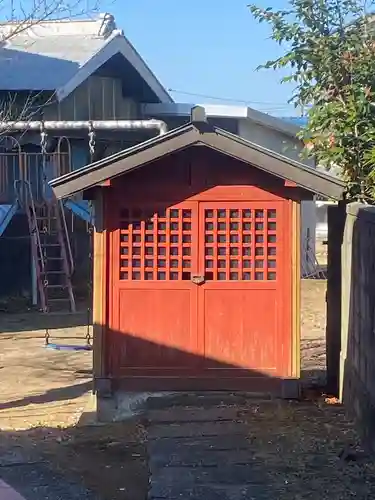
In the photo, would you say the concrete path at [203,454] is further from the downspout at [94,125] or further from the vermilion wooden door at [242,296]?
the downspout at [94,125]

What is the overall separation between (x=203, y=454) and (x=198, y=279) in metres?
2.38

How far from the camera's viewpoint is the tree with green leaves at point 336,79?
27.2ft

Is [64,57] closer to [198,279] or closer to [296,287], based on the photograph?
[198,279]

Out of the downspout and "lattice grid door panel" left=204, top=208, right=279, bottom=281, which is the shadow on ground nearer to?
"lattice grid door panel" left=204, top=208, right=279, bottom=281

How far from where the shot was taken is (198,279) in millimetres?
8664

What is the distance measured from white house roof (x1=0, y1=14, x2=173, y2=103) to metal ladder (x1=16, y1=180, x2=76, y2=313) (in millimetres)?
2133

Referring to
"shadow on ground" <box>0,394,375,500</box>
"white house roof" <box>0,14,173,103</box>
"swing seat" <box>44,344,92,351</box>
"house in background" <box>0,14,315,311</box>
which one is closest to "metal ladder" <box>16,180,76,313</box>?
"house in background" <box>0,14,315,311</box>

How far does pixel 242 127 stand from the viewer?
21.7 m

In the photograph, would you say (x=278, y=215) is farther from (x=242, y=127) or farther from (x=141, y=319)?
(x=242, y=127)

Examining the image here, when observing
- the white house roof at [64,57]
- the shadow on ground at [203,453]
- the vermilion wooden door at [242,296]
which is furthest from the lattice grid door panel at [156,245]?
the white house roof at [64,57]

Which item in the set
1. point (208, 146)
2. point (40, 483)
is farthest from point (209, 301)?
point (40, 483)

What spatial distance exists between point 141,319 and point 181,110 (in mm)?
13114

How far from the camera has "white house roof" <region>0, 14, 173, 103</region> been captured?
Answer: 700 inches

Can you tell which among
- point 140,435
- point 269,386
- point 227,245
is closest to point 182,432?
point 140,435
